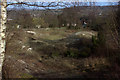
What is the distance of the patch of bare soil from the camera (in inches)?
158

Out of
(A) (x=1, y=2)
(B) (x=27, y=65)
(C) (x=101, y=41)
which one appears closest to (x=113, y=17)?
(C) (x=101, y=41)

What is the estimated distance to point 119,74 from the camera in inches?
102

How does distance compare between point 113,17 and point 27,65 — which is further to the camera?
point 27,65

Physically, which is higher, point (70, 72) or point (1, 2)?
point (1, 2)

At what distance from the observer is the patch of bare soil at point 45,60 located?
13.2 ft

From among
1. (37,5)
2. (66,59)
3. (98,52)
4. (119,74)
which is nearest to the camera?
(37,5)

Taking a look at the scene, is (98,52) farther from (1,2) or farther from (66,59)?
(1,2)

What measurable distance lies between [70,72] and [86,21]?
6.47 ft

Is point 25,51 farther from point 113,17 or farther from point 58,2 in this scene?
point 58,2

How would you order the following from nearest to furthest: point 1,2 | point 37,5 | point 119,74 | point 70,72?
point 1,2, point 37,5, point 119,74, point 70,72

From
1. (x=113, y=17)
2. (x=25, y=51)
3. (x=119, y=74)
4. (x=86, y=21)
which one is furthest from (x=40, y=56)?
(x=119, y=74)

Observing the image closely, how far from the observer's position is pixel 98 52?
4.74 metres

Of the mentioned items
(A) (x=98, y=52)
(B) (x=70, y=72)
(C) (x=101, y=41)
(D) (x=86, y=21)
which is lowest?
(B) (x=70, y=72)

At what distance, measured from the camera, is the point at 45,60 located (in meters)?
5.62
